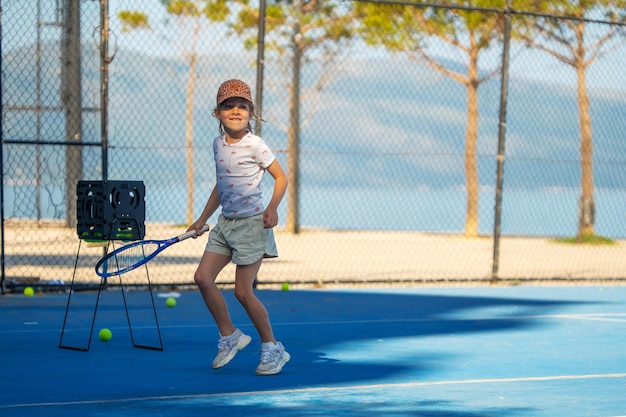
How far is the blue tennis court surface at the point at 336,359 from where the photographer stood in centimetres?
618

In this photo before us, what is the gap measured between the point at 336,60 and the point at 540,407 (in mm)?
19080

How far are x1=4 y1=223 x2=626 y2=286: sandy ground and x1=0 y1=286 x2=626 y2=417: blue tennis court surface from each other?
5.52 ft

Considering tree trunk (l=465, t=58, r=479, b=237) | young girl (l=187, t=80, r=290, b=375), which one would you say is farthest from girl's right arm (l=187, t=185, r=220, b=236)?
tree trunk (l=465, t=58, r=479, b=237)

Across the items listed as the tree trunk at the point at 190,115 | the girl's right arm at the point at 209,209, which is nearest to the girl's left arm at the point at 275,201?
the girl's right arm at the point at 209,209

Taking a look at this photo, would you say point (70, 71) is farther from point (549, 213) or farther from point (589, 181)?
point (549, 213)

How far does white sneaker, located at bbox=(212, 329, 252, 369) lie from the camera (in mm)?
7258

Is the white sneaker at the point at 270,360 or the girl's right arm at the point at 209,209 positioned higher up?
the girl's right arm at the point at 209,209

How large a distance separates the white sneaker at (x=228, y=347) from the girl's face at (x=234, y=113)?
1201 millimetres

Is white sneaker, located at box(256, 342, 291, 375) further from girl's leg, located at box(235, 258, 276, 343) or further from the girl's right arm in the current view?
the girl's right arm

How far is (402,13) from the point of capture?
24703 millimetres

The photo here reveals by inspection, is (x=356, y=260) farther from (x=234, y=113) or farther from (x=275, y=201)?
(x=275, y=201)

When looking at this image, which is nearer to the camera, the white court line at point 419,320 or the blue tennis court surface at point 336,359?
the blue tennis court surface at point 336,359

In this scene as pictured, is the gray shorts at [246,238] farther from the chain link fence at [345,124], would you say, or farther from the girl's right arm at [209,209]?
the chain link fence at [345,124]

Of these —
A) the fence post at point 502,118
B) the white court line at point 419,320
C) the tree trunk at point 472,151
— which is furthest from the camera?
the tree trunk at point 472,151
